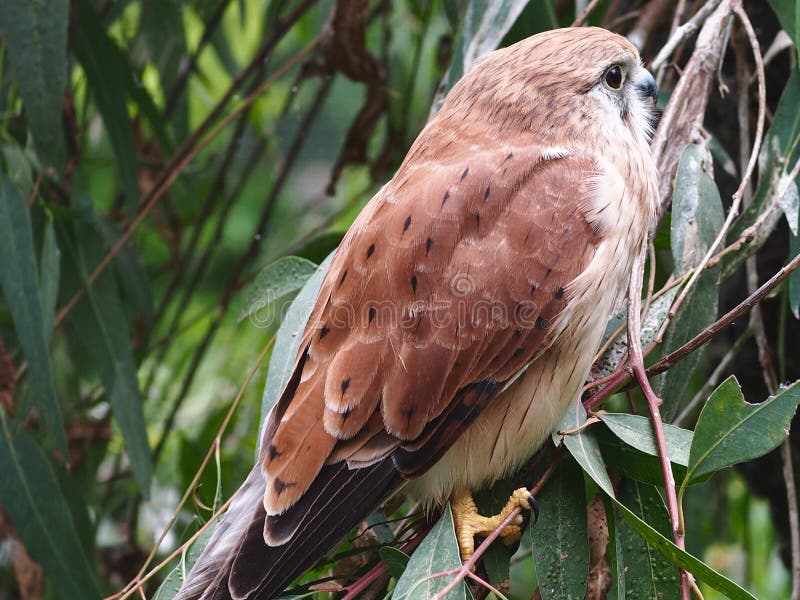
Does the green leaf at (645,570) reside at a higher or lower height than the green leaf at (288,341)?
lower

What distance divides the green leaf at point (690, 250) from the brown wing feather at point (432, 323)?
25cm

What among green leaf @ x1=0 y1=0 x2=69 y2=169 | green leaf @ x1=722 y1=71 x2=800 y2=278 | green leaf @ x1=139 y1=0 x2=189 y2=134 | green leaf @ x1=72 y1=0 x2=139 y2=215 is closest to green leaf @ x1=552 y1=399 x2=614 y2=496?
green leaf @ x1=722 y1=71 x2=800 y2=278

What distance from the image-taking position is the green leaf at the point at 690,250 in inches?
82.7

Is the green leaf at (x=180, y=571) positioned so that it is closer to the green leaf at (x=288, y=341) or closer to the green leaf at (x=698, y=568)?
the green leaf at (x=288, y=341)

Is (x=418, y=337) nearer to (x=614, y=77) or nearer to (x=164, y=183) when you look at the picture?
(x=614, y=77)

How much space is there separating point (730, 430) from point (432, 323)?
645mm

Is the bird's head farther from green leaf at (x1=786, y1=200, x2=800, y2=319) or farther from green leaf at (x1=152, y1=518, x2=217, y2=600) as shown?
green leaf at (x1=152, y1=518, x2=217, y2=600)

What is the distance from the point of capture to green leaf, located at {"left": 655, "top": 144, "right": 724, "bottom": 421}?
2100 mm

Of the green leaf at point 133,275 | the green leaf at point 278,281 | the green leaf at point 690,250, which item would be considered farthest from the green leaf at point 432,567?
the green leaf at point 133,275

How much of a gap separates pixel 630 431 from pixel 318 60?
2167 mm

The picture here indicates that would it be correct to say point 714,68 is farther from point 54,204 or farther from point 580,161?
point 54,204

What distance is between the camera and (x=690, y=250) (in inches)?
84.1

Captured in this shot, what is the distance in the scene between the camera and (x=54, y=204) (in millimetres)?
2947

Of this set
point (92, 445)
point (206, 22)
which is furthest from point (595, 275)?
point (92, 445)
